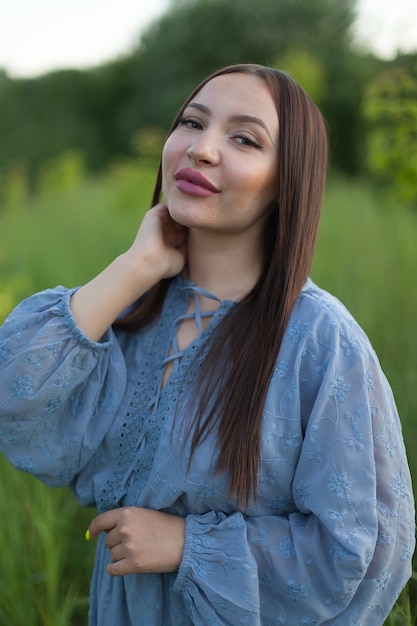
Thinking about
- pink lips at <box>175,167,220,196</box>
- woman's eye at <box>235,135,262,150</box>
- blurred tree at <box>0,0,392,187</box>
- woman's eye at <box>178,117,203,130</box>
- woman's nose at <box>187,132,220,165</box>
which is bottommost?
pink lips at <box>175,167,220,196</box>

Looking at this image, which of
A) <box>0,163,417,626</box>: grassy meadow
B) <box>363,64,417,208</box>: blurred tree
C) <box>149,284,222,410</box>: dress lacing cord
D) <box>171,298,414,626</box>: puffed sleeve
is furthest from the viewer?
<box>363,64,417,208</box>: blurred tree

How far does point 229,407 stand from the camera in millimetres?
1155

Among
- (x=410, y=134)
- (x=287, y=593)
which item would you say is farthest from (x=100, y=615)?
(x=410, y=134)

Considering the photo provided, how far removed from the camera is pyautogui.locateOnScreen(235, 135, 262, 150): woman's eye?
3.89 ft

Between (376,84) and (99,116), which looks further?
(99,116)

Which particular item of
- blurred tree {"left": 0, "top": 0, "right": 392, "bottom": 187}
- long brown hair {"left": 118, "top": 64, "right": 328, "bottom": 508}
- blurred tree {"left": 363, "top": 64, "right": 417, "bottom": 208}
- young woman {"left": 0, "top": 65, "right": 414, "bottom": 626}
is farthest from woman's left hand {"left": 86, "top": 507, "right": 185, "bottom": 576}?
blurred tree {"left": 0, "top": 0, "right": 392, "bottom": 187}

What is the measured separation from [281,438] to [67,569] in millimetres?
1292

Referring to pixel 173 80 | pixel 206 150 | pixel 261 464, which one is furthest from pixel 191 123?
pixel 173 80

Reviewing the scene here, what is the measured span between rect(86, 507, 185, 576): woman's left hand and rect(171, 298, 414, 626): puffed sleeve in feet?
0.08

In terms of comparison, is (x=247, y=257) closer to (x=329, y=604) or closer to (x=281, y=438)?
(x=281, y=438)

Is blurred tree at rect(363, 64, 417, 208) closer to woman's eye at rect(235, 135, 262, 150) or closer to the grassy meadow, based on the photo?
the grassy meadow

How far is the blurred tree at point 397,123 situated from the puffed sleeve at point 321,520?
52.1 inches

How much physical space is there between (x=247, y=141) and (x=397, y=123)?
1368mm

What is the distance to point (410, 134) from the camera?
237cm
